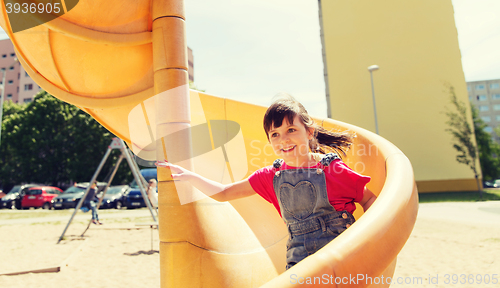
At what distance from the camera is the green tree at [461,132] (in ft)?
58.1

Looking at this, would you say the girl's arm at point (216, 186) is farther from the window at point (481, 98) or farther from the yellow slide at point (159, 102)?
the window at point (481, 98)

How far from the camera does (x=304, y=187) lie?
77.0 inches

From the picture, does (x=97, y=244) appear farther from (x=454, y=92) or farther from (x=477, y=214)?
(x=454, y=92)

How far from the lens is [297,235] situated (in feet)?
6.38

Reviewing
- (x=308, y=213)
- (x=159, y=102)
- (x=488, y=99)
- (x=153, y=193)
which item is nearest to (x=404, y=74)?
(x=153, y=193)

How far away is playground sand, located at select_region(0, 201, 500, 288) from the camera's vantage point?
198 inches

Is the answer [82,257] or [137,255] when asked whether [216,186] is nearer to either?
[137,255]

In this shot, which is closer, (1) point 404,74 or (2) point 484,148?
(1) point 404,74

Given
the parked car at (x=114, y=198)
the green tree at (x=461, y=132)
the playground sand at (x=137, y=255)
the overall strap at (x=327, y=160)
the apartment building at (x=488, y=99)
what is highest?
the apartment building at (x=488, y=99)

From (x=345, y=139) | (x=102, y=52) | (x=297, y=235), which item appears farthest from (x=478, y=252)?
(x=102, y=52)

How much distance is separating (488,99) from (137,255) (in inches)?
3587

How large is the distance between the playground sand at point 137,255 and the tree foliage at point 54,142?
55.6 feet

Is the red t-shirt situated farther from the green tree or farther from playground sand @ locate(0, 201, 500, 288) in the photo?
the green tree

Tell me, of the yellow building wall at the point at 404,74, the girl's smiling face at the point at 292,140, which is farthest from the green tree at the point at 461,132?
the girl's smiling face at the point at 292,140
